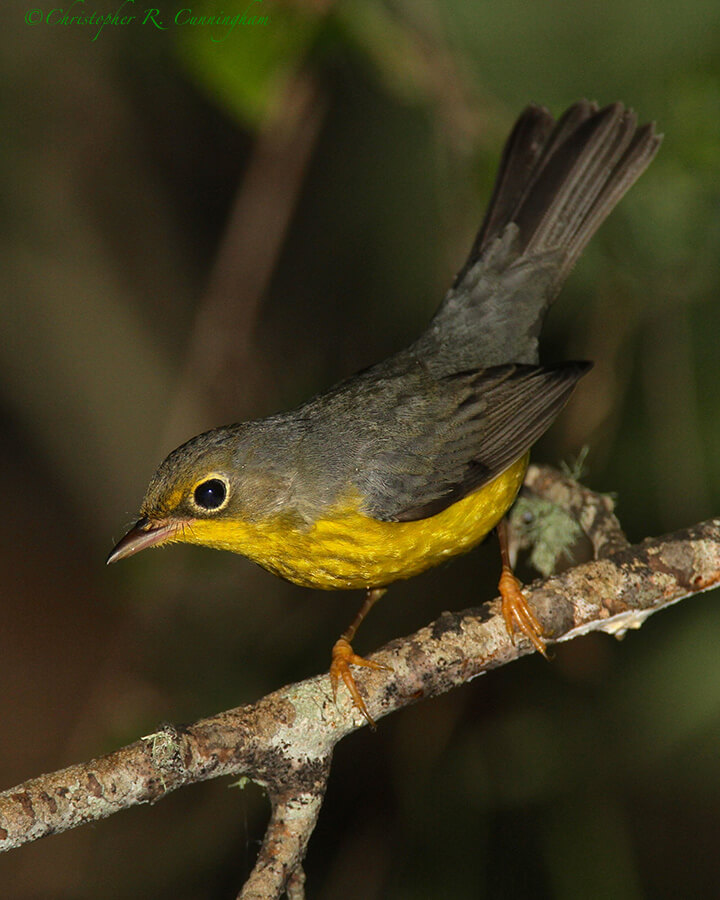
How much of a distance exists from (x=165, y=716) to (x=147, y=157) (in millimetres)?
5017

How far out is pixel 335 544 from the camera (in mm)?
4086

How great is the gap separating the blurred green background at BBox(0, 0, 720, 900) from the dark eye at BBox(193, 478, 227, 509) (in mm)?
1537

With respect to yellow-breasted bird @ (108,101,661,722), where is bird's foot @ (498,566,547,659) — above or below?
below

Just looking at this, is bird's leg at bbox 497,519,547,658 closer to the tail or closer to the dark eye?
the dark eye

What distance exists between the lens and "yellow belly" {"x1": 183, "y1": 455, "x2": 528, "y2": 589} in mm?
4078

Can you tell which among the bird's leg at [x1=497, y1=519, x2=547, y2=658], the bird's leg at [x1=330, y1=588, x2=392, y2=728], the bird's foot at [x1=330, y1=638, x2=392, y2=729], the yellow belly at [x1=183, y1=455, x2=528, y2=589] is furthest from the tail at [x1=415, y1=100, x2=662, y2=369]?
the bird's foot at [x1=330, y1=638, x2=392, y2=729]

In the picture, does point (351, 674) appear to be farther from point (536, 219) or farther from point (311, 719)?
point (536, 219)

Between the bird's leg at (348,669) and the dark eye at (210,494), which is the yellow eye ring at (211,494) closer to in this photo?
the dark eye at (210,494)

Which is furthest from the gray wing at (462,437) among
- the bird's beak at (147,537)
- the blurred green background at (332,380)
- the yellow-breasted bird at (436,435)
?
the blurred green background at (332,380)

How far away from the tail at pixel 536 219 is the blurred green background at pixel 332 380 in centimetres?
26

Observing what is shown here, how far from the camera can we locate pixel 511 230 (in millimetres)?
5262

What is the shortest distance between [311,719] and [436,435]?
61.5 inches

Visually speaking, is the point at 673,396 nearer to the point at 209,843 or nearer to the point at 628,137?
the point at 628,137

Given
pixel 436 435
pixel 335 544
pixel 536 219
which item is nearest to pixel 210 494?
pixel 335 544
